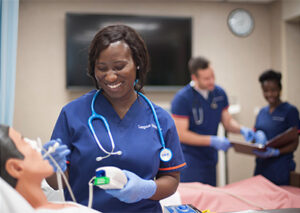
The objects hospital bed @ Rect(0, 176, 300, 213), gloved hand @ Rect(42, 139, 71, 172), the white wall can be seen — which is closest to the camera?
gloved hand @ Rect(42, 139, 71, 172)

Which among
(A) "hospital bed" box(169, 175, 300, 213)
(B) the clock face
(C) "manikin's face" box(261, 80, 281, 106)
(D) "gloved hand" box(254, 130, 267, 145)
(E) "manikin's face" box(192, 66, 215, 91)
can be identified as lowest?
(A) "hospital bed" box(169, 175, 300, 213)

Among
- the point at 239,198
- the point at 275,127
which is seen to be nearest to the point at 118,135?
the point at 239,198

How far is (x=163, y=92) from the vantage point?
3.24 m

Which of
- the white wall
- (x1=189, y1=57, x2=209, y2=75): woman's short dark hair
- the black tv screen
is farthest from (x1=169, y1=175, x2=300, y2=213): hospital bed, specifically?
the black tv screen

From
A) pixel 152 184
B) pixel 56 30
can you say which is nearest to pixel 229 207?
pixel 152 184

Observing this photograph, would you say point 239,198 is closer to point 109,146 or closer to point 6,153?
point 109,146

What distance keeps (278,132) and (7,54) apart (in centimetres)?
173

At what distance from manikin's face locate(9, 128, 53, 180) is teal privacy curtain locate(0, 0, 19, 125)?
12.2 inches

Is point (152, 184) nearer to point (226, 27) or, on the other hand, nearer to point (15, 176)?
point (15, 176)

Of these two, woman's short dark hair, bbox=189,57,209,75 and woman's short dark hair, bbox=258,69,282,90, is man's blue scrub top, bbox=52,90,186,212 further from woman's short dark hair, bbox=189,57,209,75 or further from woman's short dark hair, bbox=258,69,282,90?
woman's short dark hair, bbox=258,69,282,90

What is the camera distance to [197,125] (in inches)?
85.6

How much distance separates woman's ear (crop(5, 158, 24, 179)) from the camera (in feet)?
2.24

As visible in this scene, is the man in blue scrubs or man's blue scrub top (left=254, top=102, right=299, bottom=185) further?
the man in blue scrubs

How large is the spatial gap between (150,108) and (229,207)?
830 millimetres
